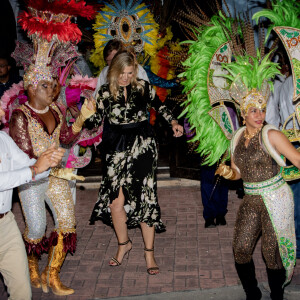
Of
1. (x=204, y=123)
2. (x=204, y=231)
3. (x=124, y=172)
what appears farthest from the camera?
(x=204, y=231)

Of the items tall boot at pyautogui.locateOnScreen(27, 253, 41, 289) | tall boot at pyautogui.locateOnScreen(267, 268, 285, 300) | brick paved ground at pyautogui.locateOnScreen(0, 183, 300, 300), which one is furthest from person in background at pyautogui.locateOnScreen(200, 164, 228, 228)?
tall boot at pyautogui.locateOnScreen(27, 253, 41, 289)

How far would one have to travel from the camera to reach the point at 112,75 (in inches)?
193

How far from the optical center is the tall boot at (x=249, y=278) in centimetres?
404

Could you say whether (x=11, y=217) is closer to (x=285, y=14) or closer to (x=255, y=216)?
(x=255, y=216)

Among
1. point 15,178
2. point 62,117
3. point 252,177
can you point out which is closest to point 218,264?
point 252,177

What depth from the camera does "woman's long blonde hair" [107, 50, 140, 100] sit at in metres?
4.81

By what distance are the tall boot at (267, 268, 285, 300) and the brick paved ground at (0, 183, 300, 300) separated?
0.62 meters

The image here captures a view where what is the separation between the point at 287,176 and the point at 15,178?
2.30m

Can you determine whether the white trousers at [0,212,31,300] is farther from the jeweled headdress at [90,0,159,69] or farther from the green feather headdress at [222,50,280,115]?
the jeweled headdress at [90,0,159,69]

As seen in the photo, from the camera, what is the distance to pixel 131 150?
16.2ft

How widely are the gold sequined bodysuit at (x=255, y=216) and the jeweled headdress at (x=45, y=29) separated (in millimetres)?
1839

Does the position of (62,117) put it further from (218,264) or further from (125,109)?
(218,264)

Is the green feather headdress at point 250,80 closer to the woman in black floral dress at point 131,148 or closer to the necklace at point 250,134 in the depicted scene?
the necklace at point 250,134

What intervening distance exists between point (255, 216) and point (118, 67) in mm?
1951
